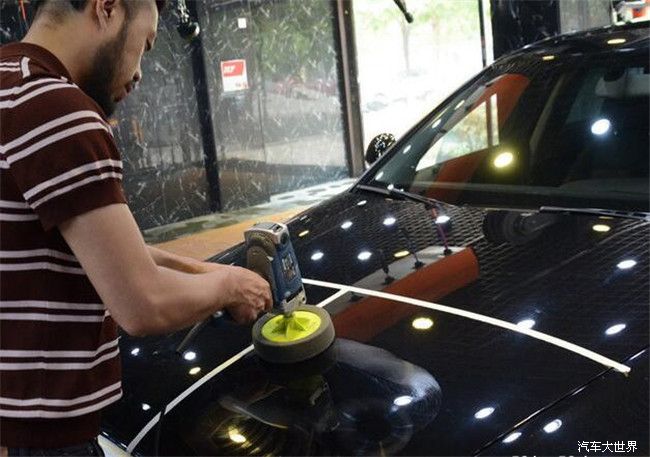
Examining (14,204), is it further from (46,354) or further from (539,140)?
(539,140)

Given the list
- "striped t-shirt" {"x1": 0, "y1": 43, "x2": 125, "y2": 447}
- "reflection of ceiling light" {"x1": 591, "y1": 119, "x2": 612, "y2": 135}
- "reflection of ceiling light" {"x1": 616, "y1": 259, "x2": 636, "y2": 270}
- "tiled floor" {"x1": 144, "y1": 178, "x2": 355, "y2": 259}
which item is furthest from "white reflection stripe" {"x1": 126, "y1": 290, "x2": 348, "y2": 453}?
"tiled floor" {"x1": 144, "y1": 178, "x2": 355, "y2": 259}

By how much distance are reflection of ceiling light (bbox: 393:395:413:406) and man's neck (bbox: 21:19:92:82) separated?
31.1 inches

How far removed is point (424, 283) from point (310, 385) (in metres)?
0.43

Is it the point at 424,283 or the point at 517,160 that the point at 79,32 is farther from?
the point at 517,160

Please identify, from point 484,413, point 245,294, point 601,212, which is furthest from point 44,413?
point 601,212

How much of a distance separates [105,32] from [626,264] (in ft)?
3.88

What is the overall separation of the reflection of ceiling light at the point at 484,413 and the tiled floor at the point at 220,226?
4.50 metres

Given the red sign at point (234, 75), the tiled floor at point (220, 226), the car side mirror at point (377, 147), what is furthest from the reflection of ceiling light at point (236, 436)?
the red sign at point (234, 75)

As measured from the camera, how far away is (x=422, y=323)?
1581 mm

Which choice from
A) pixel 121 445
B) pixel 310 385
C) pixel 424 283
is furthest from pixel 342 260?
pixel 121 445

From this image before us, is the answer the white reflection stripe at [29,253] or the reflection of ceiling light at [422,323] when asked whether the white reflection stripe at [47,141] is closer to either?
the white reflection stripe at [29,253]

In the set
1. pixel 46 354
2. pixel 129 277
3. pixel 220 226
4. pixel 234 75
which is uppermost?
pixel 234 75

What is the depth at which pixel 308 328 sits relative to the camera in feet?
5.19

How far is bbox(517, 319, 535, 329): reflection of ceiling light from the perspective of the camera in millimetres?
1501
